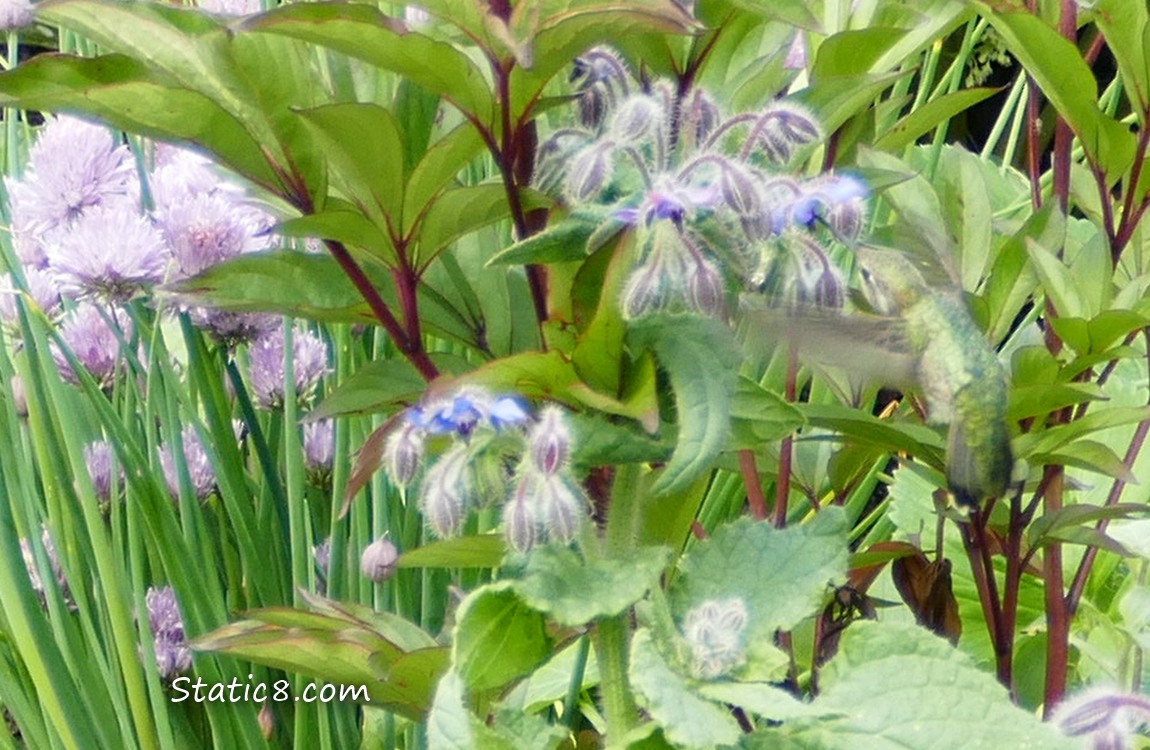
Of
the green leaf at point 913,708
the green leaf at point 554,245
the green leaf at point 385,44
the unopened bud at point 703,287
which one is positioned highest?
the green leaf at point 385,44

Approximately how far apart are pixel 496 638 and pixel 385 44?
0.21 metres

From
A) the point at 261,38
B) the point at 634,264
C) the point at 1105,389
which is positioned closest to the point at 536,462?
the point at 634,264

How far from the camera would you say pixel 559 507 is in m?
0.44

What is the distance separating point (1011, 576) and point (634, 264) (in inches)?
13.1

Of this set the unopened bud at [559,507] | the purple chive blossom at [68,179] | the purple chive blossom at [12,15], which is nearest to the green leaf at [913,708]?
the unopened bud at [559,507]

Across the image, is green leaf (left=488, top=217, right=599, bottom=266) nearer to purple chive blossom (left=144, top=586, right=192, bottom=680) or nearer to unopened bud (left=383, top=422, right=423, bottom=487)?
unopened bud (left=383, top=422, right=423, bottom=487)

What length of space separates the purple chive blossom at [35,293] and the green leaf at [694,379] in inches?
17.1

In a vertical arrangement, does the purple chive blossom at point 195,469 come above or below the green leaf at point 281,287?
below

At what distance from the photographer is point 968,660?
0.47 m

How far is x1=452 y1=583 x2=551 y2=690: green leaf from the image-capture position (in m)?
0.45

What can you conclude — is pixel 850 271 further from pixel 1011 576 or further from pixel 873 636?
pixel 873 636

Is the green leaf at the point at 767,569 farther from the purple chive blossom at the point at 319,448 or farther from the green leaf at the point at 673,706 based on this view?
the purple chive blossom at the point at 319,448

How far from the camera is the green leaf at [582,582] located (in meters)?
0.44

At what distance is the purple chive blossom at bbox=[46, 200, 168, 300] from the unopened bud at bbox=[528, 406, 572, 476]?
0.34 m
